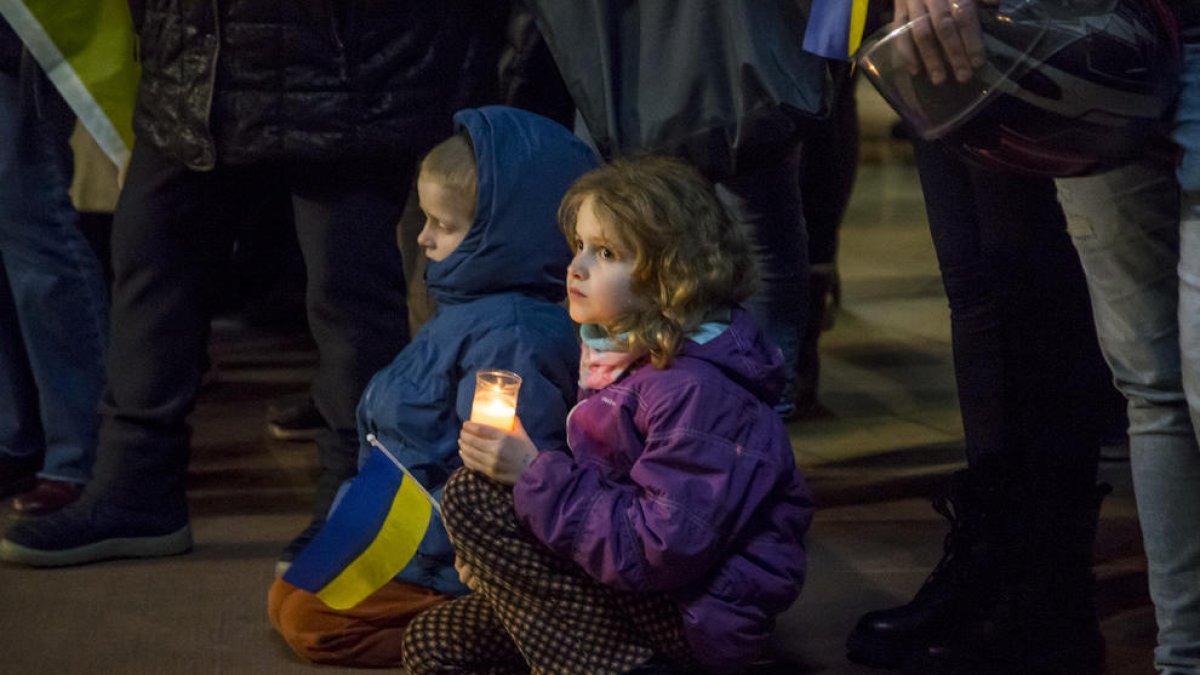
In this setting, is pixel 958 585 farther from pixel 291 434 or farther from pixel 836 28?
pixel 291 434

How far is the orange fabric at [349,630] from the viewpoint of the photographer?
3.35m

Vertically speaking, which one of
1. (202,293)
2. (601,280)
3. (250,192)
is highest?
(601,280)

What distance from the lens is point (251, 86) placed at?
3609 mm

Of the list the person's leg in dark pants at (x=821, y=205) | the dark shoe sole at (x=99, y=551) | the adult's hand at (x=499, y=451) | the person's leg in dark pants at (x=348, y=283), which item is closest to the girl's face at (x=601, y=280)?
the adult's hand at (x=499, y=451)

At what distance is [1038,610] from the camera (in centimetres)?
325

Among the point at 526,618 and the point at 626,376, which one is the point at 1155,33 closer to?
the point at 626,376

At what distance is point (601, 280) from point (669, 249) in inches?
5.0

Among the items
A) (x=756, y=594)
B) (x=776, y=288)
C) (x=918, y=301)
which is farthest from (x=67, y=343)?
(x=918, y=301)

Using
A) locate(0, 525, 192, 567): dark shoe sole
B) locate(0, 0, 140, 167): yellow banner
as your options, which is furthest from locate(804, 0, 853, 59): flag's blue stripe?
locate(0, 525, 192, 567): dark shoe sole

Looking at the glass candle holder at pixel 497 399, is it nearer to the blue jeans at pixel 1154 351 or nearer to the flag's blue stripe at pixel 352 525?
the flag's blue stripe at pixel 352 525

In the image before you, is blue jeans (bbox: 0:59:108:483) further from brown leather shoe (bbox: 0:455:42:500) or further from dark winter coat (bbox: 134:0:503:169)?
dark winter coat (bbox: 134:0:503:169)


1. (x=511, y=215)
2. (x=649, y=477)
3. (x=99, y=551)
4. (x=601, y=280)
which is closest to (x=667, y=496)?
(x=649, y=477)

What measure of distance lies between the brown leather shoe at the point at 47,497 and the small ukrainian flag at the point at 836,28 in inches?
82.4

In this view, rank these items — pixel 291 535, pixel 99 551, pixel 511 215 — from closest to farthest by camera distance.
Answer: pixel 511 215, pixel 99 551, pixel 291 535
